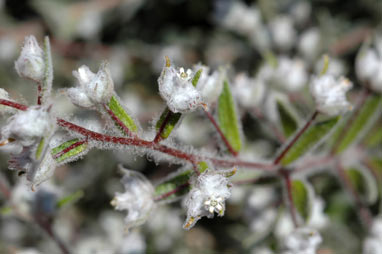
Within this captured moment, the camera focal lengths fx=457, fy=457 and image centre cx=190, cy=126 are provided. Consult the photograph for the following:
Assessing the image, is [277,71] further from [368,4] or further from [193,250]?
[193,250]

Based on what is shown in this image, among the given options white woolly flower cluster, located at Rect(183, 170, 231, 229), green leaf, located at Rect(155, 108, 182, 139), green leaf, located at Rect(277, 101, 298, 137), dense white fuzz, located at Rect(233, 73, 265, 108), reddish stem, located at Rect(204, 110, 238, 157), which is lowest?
white woolly flower cluster, located at Rect(183, 170, 231, 229)

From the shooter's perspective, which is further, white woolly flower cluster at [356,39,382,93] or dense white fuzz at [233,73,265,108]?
dense white fuzz at [233,73,265,108]

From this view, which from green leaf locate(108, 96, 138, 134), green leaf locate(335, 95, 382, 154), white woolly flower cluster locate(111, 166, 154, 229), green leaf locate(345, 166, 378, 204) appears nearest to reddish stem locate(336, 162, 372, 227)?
green leaf locate(345, 166, 378, 204)

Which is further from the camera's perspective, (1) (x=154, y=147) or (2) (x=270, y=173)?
(2) (x=270, y=173)

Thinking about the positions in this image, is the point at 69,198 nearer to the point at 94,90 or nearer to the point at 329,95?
the point at 94,90

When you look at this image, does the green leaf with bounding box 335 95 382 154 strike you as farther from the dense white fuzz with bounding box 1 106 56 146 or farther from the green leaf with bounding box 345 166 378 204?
the dense white fuzz with bounding box 1 106 56 146

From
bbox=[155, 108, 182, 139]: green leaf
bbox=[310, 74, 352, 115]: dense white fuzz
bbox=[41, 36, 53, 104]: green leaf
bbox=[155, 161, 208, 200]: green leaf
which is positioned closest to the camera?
bbox=[41, 36, 53, 104]: green leaf

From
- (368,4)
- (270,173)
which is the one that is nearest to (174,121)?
(270,173)
